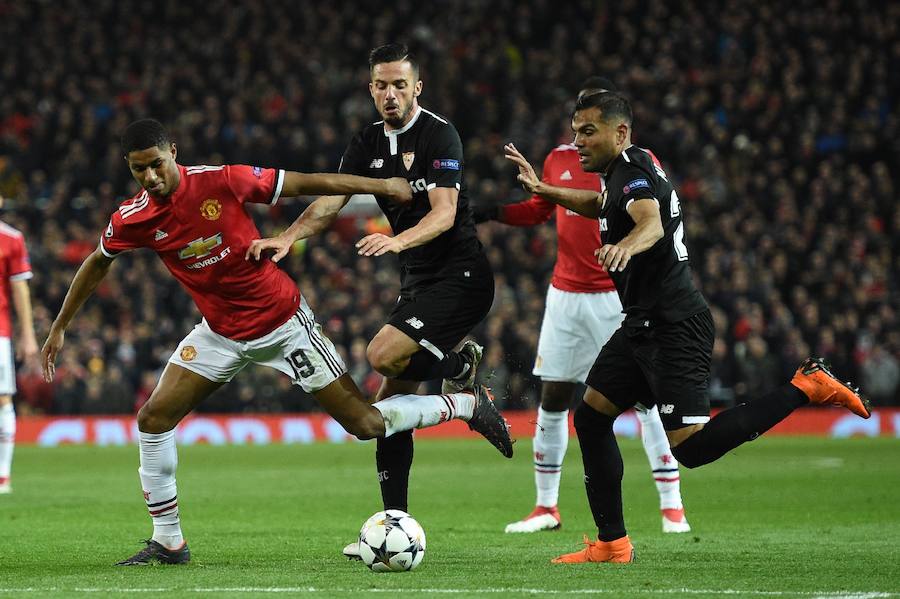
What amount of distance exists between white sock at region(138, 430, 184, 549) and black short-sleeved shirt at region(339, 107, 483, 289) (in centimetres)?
169

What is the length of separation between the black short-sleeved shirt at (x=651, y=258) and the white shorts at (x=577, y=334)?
2201mm

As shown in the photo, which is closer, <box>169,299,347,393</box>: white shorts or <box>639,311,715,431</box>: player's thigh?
<box>639,311,715,431</box>: player's thigh

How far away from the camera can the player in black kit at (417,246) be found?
24.2 ft

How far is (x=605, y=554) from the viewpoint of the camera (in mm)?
7070

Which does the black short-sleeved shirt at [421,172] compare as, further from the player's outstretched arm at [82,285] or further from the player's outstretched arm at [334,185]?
the player's outstretched arm at [82,285]

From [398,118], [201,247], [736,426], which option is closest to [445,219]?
[398,118]

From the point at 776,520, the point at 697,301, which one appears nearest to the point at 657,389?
the point at 697,301

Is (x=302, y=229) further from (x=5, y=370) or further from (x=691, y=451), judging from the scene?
(x=5, y=370)

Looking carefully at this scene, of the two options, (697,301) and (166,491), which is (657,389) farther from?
(166,491)

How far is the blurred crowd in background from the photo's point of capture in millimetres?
21469

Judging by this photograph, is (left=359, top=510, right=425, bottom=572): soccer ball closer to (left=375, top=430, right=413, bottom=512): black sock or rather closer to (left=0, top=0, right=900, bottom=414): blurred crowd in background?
(left=375, top=430, right=413, bottom=512): black sock

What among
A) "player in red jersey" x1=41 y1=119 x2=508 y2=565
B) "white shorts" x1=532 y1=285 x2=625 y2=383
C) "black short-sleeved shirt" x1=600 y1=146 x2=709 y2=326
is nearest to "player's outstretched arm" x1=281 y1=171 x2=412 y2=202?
"player in red jersey" x1=41 y1=119 x2=508 y2=565

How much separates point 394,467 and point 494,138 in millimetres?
18428

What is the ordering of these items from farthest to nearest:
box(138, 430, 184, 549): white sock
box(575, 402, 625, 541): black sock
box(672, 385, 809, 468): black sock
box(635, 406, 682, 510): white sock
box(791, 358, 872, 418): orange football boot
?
box(635, 406, 682, 510): white sock < box(138, 430, 184, 549): white sock < box(575, 402, 625, 541): black sock < box(791, 358, 872, 418): orange football boot < box(672, 385, 809, 468): black sock
